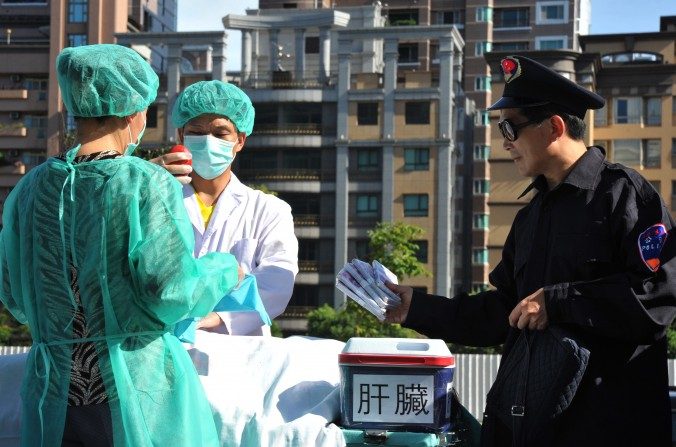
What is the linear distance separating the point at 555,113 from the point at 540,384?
28.7 inches

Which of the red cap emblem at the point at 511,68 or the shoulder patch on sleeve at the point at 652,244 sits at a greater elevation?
the red cap emblem at the point at 511,68

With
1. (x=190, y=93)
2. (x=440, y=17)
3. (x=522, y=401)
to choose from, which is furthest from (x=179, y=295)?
(x=440, y=17)

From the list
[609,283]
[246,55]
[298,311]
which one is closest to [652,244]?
[609,283]

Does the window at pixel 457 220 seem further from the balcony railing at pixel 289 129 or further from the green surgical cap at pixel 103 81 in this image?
the green surgical cap at pixel 103 81

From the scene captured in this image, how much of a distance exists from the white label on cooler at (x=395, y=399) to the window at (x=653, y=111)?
4592cm

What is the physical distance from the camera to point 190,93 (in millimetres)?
4387

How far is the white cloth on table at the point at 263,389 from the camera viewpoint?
322cm

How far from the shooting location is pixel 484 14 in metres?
55.8

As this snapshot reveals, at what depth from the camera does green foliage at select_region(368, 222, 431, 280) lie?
38031mm

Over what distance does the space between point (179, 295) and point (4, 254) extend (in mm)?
584

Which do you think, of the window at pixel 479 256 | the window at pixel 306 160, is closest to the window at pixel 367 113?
the window at pixel 306 160

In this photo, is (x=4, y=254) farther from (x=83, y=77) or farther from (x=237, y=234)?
(x=237, y=234)

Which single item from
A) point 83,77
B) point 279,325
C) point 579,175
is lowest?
point 279,325

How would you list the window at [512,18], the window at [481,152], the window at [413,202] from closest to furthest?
the window at [413,202] < the window at [481,152] < the window at [512,18]
